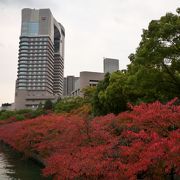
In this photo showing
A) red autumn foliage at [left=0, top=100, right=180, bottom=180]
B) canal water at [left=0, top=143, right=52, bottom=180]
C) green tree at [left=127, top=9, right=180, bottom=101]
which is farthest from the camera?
green tree at [left=127, top=9, right=180, bottom=101]

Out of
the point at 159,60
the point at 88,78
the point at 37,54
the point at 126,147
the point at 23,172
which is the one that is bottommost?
the point at 23,172

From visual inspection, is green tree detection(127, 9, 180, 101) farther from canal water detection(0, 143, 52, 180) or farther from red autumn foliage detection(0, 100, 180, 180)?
canal water detection(0, 143, 52, 180)

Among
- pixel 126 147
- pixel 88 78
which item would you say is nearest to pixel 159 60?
pixel 126 147

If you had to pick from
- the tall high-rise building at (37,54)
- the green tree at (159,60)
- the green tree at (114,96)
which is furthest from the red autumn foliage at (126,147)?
the tall high-rise building at (37,54)

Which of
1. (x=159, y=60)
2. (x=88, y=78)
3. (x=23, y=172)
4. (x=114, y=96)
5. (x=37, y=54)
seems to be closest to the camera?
(x=159, y=60)

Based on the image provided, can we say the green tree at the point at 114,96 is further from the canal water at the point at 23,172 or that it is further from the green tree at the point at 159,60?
the canal water at the point at 23,172

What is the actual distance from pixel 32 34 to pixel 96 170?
140 m

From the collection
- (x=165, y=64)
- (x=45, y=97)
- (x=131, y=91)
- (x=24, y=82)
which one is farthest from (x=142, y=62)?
(x=24, y=82)

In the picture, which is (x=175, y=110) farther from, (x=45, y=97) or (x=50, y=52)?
(x=50, y=52)

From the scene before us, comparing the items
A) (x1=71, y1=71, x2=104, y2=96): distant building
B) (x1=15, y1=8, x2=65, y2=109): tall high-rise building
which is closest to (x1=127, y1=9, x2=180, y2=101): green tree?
(x1=71, y1=71, x2=104, y2=96): distant building

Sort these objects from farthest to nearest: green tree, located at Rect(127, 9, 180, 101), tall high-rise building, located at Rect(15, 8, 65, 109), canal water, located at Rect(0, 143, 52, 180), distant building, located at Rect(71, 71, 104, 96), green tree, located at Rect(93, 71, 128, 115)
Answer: tall high-rise building, located at Rect(15, 8, 65, 109) → distant building, located at Rect(71, 71, 104, 96) → green tree, located at Rect(93, 71, 128, 115) → green tree, located at Rect(127, 9, 180, 101) → canal water, located at Rect(0, 143, 52, 180)

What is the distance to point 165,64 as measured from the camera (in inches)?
886

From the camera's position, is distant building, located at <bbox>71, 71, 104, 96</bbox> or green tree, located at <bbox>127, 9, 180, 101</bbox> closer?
green tree, located at <bbox>127, 9, 180, 101</bbox>

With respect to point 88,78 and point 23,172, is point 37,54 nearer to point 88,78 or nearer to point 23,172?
point 88,78
